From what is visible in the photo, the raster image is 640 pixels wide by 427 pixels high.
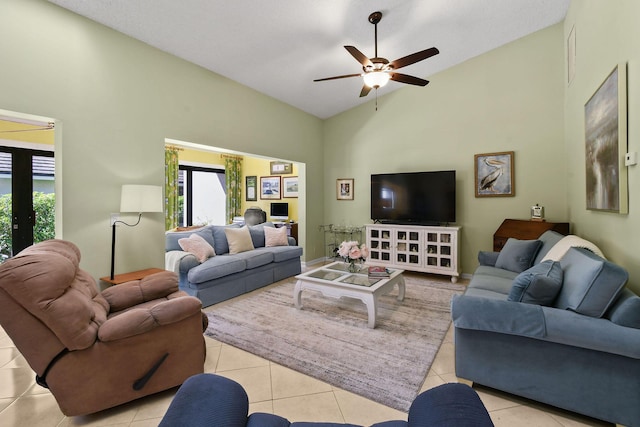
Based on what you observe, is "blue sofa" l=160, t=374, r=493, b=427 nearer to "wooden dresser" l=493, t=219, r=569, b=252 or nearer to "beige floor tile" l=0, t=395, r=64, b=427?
"beige floor tile" l=0, t=395, r=64, b=427

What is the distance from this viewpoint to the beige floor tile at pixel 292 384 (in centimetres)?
206

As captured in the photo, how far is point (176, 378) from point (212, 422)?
4.31 feet

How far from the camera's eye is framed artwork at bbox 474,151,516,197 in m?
4.56

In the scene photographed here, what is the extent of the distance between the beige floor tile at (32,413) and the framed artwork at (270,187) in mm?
5735

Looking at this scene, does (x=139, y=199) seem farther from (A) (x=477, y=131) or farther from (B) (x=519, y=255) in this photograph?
(A) (x=477, y=131)

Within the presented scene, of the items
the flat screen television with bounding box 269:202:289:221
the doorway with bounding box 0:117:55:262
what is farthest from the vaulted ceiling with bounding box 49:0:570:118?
the flat screen television with bounding box 269:202:289:221

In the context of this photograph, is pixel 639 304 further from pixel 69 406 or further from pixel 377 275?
pixel 69 406

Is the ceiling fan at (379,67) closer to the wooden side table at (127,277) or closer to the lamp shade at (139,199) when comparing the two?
the lamp shade at (139,199)

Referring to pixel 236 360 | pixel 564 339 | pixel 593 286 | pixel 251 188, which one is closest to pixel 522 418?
pixel 564 339

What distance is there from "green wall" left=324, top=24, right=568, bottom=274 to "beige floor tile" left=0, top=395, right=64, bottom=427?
4.91m

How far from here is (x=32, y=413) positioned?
1852mm

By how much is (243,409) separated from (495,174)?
488 cm

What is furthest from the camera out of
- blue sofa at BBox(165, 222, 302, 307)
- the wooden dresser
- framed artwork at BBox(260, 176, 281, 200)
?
framed artwork at BBox(260, 176, 281, 200)

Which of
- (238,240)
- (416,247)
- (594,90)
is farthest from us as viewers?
(416,247)
